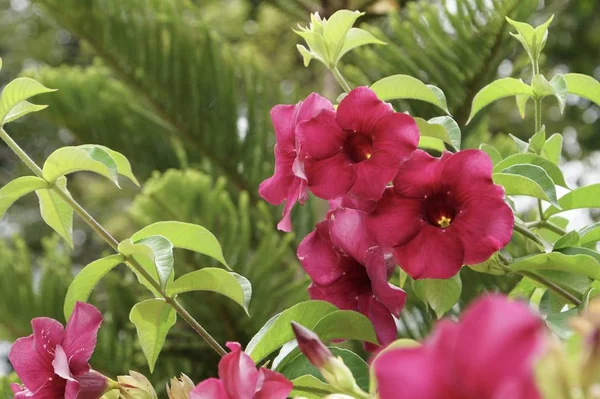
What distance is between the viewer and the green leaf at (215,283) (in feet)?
1.07

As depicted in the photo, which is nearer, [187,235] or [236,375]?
[236,375]

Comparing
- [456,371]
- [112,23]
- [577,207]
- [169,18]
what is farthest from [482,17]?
[456,371]

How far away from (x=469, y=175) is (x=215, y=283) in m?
0.11

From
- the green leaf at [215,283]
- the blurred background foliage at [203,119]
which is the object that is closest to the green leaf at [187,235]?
the green leaf at [215,283]

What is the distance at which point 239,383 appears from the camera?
23cm

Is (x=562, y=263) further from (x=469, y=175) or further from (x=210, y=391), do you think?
(x=210, y=391)

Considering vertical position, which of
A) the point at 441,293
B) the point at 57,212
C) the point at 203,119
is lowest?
the point at 203,119

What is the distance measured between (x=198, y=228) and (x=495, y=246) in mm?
124

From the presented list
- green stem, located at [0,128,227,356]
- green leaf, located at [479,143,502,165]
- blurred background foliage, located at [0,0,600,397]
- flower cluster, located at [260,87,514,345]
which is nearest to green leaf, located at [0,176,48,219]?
green stem, located at [0,128,227,356]

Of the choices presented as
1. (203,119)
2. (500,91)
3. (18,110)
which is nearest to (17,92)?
(18,110)

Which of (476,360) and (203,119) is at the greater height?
(476,360)

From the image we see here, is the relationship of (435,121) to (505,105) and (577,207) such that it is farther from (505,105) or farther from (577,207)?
(505,105)

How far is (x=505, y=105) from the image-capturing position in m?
2.48

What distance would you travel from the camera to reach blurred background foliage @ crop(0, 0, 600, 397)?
1069mm
